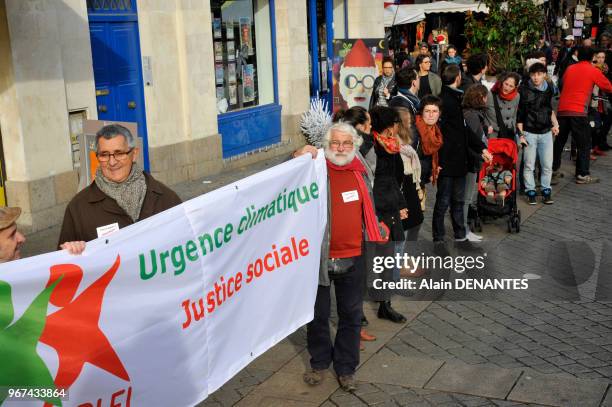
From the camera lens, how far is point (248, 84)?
15078mm

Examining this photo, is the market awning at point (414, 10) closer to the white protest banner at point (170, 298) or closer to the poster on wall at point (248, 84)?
the poster on wall at point (248, 84)

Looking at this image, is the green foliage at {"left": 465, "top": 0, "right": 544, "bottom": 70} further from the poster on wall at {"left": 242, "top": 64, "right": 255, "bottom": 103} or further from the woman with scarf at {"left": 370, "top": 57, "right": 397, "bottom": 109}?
the poster on wall at {"left": 242, "top": 64, "right": 255, "bottom": 103}

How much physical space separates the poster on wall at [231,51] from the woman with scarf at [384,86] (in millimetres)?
3342

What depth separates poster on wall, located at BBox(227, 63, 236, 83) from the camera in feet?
47.6

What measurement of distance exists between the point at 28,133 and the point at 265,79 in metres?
6.67

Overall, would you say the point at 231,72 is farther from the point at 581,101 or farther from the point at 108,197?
the point at 108,197

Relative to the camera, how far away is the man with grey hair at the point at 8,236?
3.91m

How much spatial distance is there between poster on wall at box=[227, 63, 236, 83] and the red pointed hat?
3273 mm

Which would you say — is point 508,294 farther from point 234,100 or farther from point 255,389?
point 234,100

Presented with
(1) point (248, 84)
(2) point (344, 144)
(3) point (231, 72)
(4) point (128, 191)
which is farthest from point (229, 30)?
(4) point (128, 191)

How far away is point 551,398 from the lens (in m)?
5.24

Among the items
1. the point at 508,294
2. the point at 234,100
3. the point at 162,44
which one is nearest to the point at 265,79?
the point at 234,100

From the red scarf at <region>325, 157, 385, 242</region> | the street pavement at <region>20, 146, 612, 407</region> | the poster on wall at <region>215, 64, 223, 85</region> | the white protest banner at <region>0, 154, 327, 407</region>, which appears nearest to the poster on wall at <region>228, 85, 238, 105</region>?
the poster on wall at <region>215, 64, 223, 85</region>

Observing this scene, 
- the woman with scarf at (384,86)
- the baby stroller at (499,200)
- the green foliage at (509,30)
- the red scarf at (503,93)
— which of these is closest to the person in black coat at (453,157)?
the baby stroller at (499,200)
